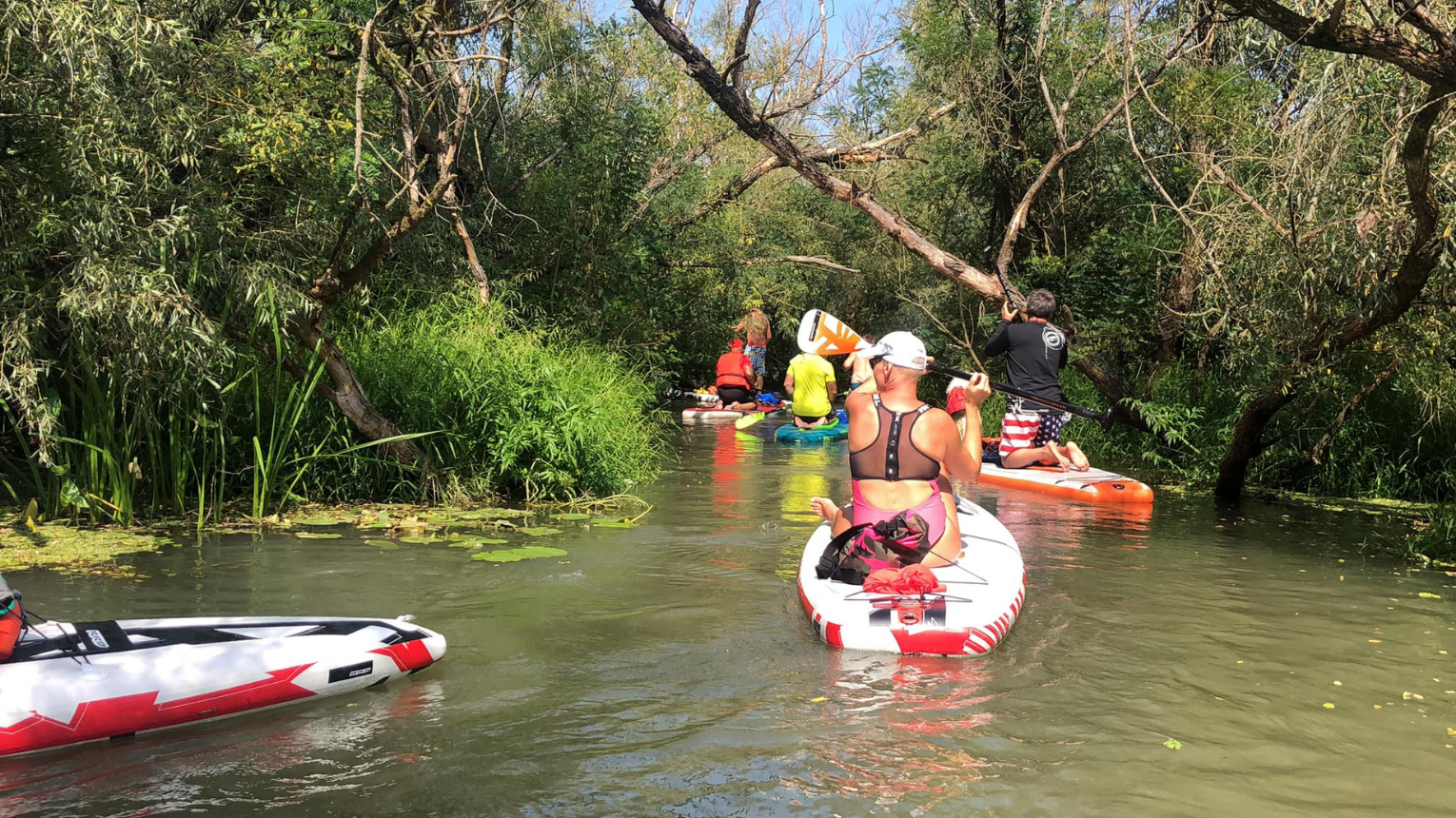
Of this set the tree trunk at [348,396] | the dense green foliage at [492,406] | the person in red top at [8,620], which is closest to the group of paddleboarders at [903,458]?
the dense green foliage at [492,406]

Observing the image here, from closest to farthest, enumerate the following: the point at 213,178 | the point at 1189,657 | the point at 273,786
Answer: the point at 273,786 < the point at 1189,657 < the point at 213,178

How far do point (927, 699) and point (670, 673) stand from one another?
1079mm

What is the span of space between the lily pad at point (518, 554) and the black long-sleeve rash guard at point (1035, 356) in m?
4.74

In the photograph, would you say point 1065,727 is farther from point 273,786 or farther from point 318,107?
point 318,107

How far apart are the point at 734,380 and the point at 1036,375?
9.13 metres

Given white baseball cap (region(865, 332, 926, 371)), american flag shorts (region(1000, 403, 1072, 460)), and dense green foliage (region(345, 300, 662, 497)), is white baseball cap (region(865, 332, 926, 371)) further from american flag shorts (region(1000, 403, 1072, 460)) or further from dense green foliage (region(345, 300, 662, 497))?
american flag shorts (region(1000, 403, 1072, 460))

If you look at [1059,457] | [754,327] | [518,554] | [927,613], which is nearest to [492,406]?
[518,554]

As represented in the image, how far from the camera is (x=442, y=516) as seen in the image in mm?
8383

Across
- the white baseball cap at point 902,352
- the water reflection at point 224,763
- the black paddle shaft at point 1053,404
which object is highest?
the white baseball cap at point 902,352

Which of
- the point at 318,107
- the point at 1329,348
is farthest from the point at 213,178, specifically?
the point at 1329,348

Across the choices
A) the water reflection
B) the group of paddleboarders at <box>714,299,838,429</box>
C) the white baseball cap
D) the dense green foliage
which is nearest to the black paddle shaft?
the white baseball cap

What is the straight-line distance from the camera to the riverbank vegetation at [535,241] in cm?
660

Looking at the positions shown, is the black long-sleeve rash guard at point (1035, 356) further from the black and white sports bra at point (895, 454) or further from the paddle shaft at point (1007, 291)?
the black and white sports bra at point (895, 454)

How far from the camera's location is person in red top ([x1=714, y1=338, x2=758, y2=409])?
19219 millimetres
